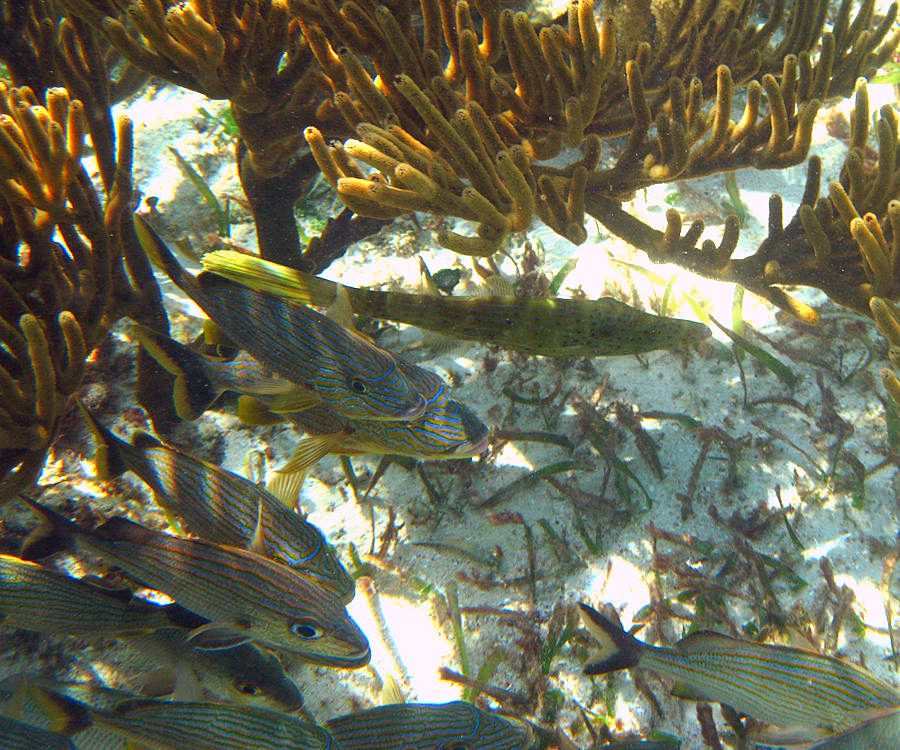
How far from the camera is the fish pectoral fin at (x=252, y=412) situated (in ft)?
8.49

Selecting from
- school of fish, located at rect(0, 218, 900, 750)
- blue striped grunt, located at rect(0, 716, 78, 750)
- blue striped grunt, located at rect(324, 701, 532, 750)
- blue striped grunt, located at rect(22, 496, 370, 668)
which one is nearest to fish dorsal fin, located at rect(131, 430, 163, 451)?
school of fish, located at rect(0, 218, 900, 750)

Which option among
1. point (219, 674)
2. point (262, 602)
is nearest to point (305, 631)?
point (262, 602)

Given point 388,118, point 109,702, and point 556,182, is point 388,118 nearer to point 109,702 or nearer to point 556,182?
point 556,182

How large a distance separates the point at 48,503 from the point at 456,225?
3.69 metres

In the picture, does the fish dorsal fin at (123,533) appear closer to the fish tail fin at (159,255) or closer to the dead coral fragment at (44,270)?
the dead coral fragment at (44,270)

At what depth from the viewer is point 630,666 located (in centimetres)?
205

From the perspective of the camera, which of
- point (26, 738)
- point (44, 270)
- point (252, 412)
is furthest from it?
point (44, 270)

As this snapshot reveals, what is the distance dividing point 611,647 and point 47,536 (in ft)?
7.81

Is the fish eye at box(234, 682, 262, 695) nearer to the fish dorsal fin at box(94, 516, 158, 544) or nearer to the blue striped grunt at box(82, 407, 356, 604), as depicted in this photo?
the blue striped grunt at box(82, 407, 356, 604)

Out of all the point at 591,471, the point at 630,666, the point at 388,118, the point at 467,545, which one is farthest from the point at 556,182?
the point at 630,666

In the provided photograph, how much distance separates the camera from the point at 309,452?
235cm

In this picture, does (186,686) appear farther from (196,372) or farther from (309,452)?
(196,372)

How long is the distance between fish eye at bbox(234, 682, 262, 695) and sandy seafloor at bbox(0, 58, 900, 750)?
69 centimetres

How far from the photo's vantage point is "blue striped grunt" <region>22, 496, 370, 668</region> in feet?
6.60
